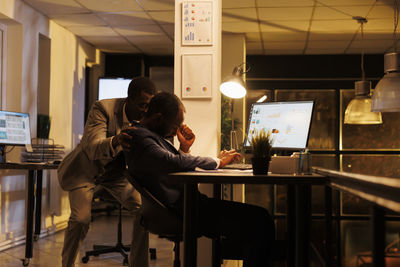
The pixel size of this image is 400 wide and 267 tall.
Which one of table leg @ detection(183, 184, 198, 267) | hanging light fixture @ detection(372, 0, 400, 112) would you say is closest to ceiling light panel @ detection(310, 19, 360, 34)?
hanging light fixture @ detection(372, 0, 400, 112)

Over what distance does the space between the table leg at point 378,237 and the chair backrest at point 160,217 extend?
51.0 inches

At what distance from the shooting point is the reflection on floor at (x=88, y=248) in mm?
4590

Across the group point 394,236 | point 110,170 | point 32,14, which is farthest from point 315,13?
point 394,236

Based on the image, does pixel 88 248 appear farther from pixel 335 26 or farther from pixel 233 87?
pixel 335 26

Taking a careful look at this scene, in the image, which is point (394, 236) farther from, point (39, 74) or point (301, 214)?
point (39, 74)

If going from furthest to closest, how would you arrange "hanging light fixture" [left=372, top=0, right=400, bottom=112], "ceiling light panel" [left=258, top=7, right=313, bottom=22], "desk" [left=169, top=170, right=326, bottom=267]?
"ceiling light panel" [left=258, top=7, right=313, bottom=22] < "hanging light fixture" [left=372, top=0, right=400, bottom=112] < "desk" [left=169, top=170, right=326, bottom=267]

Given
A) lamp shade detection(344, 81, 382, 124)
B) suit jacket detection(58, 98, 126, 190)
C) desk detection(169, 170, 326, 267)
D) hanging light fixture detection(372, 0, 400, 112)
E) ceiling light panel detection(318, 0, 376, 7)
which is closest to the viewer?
desk detection(169, 170, 326, 267)

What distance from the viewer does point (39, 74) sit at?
6.53 meters

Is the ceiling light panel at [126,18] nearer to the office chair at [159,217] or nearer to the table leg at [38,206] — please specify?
the table leg at [38,206]

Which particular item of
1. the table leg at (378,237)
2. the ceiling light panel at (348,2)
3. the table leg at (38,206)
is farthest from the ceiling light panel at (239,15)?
the table leg at (378,237)

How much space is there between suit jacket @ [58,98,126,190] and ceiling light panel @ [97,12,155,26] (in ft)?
10.3

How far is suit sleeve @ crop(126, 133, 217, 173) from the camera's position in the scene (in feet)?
7.43

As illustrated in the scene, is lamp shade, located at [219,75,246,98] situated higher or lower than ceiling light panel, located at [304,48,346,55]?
lower

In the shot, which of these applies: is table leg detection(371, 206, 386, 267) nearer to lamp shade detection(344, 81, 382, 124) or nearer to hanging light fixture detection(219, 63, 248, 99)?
hanging light fixture detection(219, 63, 248, 99)
